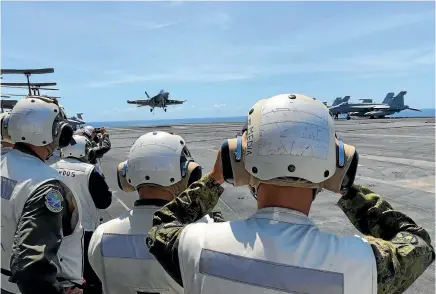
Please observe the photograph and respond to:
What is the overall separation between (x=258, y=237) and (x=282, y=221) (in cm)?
13

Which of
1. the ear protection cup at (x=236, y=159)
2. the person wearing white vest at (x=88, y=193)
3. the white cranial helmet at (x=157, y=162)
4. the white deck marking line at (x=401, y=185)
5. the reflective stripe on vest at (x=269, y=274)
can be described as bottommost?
the white deck marking line at (x=401, y=185)

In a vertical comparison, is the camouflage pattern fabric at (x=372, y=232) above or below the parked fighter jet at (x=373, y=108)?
above

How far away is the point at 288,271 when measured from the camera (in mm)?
1502

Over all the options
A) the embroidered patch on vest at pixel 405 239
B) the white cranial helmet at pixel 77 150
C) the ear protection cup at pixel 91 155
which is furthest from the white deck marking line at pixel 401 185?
the embroidered patch on vest at pixel 405 239

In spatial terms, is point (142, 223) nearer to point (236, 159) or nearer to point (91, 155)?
point (236, 159)

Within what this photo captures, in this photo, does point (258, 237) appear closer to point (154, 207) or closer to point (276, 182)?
point (276, 182)

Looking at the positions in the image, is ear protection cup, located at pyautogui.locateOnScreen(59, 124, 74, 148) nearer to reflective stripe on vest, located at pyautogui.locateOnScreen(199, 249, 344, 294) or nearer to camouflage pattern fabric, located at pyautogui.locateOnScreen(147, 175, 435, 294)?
camouflage pattern fabric, located at pyautogui.locateOnScreen(147, 175, 435, 294)

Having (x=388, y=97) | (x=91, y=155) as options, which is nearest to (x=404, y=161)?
(x=91, y=155)

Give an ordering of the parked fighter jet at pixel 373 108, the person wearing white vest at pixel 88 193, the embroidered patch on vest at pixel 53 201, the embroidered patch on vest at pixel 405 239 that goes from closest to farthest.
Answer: the embroidered patch on vest at pixel 405 239 → the embroidered patch on vest at pixel 53 201 → the person wearing white vest at pixel 88 193 → the parked fighter jet at pixel 373 108

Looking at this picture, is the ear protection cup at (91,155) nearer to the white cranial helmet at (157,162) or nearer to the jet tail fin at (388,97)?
the white cranial helmet at (157,162)

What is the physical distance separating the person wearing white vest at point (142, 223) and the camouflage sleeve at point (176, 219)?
639 mm

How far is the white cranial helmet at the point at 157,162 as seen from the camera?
265 cm

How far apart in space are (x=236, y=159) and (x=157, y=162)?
3.34 feet

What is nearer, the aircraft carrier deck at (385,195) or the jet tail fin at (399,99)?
the aircraft carrier deck at (385,195)
